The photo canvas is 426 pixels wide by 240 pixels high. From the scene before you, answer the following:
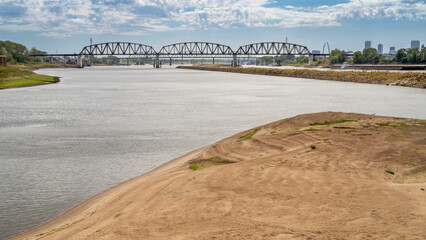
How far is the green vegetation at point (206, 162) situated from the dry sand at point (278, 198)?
44mm

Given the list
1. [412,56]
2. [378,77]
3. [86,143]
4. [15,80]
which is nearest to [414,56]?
[412,56]

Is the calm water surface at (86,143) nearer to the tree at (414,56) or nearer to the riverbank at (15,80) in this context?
the riverbank at (15,80)

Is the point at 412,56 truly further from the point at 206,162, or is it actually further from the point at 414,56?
the point at 206,162

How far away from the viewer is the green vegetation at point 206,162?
1530 centimetres

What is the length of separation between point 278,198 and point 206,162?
20.6 ft

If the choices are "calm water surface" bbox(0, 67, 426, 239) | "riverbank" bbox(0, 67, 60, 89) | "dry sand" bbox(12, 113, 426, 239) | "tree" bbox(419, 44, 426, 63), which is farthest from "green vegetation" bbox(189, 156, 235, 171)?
"tree" bbox(419, 44, 426, 63)

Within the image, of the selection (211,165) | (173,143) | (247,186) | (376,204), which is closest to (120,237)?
(247,186)

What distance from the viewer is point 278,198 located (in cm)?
1015

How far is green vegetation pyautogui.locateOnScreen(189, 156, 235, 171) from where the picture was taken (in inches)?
603

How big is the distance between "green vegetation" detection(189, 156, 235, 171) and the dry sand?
0.15 ft

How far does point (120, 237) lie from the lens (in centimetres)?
788

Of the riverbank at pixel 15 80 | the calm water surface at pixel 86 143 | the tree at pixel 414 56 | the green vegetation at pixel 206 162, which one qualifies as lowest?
the calm water surface at pixel 86 143

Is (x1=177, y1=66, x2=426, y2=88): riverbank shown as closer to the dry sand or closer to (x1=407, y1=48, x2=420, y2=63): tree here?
(x1=407, y1=48, x2=420, y2=63): tree

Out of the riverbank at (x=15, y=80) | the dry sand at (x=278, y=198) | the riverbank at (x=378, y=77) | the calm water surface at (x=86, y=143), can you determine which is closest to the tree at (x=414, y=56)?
the riverbank at (x=378, y=77)
